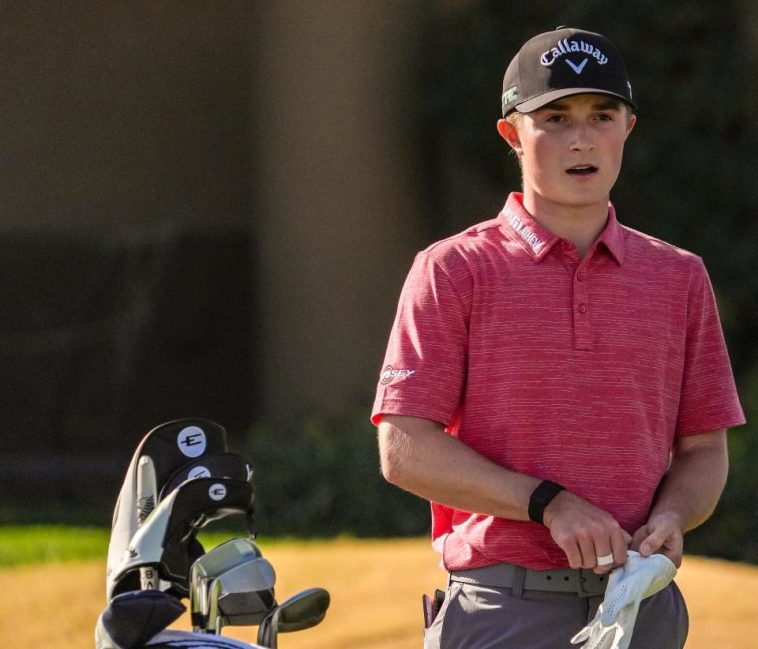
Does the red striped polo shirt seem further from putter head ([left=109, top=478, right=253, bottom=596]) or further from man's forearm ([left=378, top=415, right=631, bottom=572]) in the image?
putter head ([left=109, top=478, right=253, bottom=596])

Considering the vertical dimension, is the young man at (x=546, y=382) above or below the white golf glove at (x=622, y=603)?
above

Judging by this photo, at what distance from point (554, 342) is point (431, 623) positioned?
24.8 inches

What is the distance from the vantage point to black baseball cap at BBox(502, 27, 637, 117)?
299cm

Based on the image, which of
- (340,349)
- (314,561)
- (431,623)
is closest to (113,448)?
(340,349)

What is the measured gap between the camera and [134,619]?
2627 mm

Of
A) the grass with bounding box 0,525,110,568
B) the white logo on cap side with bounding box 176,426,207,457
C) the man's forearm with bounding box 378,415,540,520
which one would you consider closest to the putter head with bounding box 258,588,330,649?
the man's forearm with bounding box 378,415,540,520

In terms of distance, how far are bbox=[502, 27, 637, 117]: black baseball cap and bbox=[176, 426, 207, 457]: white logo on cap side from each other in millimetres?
887

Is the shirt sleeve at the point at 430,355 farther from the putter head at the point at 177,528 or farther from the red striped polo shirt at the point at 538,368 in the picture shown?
the putter head at the point at 177,528

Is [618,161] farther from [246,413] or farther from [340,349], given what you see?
[246,413]

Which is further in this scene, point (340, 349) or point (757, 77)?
point (340, 349)

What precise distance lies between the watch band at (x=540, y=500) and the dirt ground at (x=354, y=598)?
3.24 meters

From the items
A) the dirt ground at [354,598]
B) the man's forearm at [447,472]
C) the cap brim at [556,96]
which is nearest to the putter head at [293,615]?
the man's forearm at [447,472]

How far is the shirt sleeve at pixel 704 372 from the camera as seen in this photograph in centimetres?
314

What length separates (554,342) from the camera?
2.97m
